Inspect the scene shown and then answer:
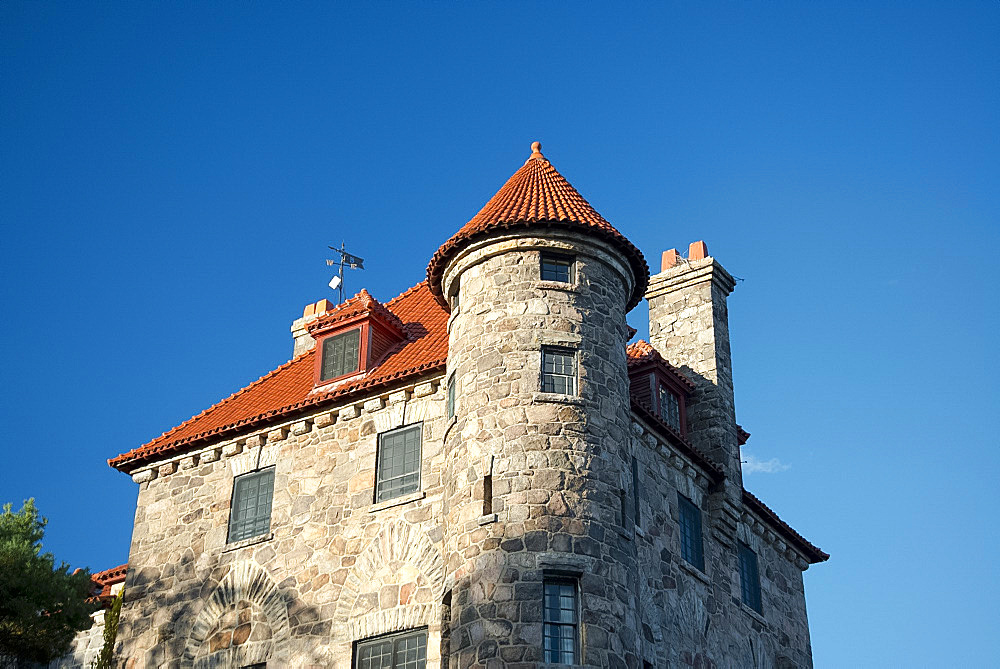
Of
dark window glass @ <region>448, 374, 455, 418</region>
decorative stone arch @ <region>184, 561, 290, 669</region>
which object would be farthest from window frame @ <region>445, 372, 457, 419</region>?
decorative stone arch @ <region>184, 561, 290, 669</region>

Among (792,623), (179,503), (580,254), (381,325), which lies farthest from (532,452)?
(792,623)

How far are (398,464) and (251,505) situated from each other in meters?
3.67

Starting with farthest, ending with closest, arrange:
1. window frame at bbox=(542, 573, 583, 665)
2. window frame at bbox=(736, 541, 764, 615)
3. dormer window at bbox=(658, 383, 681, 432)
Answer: window frame at bbox=(736, 541, 764, 615), dormer window at bbox=(658, 383, 681, 432), window frame at bbox=(542, 573, 583, 665)

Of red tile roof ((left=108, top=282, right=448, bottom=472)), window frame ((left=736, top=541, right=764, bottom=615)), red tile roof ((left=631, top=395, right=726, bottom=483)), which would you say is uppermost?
red tile roof ((left=108, top=282, right=448, bottom=472))

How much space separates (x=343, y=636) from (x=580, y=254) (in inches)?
329

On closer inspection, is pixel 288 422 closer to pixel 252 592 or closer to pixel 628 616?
pixel 252 592

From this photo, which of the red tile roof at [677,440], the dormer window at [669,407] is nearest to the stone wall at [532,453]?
the red tile roof at [677,440]

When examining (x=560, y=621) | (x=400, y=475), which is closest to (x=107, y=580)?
(x=400, y=475)

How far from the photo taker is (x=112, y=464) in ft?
97.1

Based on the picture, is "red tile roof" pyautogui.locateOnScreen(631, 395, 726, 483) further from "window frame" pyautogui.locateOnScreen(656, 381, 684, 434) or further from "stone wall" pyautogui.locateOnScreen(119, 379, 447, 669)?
"stone wall" pyautogui.locateOnScreen(119, 379, 447, 669)

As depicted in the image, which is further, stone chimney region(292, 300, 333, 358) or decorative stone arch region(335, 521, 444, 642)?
stone chimney region(292, 300, 333, 358)

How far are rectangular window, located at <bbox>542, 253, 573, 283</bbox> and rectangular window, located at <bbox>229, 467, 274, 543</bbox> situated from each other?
286 inches

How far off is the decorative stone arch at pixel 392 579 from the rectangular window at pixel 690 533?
5790 mm

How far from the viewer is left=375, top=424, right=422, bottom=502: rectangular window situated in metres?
25.3
